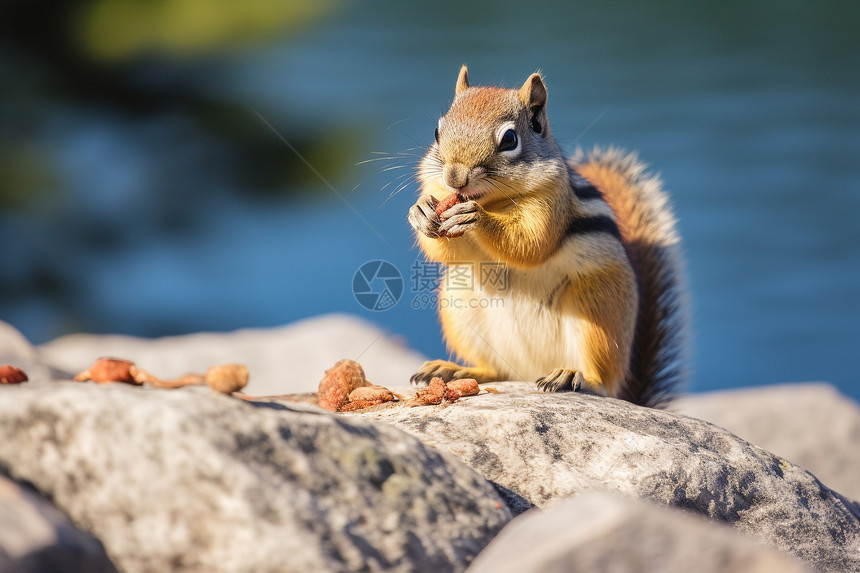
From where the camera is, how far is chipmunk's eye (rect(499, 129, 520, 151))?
235cm

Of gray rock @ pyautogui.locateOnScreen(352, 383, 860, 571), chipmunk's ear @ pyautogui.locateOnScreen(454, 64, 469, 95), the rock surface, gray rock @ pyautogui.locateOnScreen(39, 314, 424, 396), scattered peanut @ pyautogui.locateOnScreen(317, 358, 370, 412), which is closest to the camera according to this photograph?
the rock surface

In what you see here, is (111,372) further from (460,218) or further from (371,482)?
(460,218)

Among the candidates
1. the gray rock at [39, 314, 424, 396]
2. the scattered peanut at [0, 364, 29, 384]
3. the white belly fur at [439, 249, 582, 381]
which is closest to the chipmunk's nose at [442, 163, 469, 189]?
the white belly fur at [439, 249, 582, 381]

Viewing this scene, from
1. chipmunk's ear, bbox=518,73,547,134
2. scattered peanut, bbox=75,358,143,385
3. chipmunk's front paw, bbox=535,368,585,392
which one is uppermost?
chipmunk's ear, bbox=518,73,547,134

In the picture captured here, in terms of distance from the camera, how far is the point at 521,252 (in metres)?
2.42

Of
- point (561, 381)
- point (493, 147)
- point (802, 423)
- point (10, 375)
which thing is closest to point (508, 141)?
point (493, 147)

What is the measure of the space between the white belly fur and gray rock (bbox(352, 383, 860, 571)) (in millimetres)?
390

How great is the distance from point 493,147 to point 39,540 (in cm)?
157

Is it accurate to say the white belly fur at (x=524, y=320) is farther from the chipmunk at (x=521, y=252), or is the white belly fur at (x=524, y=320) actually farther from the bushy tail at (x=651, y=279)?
the bushy tail at (x=651, y=279)

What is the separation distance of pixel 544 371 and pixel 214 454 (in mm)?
1517

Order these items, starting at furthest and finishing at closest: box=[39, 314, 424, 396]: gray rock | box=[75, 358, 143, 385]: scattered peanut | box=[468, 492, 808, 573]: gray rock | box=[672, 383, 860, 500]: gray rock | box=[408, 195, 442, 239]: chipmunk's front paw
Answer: box=[39, 314, 424, 396]: gray rock
box=[672, 383, 860, 500]: gray rock
box=[408, 195, 442, 239]: chipmunk's front paw
box=[75, 358, 143, 385]: scattered peanut
box=[468, 492, 808, 573]: gray rock

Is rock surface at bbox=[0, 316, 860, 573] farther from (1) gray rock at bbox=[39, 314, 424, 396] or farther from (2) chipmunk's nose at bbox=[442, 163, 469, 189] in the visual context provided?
(1) gray rock at bbox=[39, 314, 424, 396]

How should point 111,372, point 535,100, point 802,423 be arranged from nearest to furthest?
point 111,372
point 535,100
point 802,423

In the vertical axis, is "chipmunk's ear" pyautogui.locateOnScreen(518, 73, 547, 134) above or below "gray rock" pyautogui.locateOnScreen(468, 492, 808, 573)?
above
